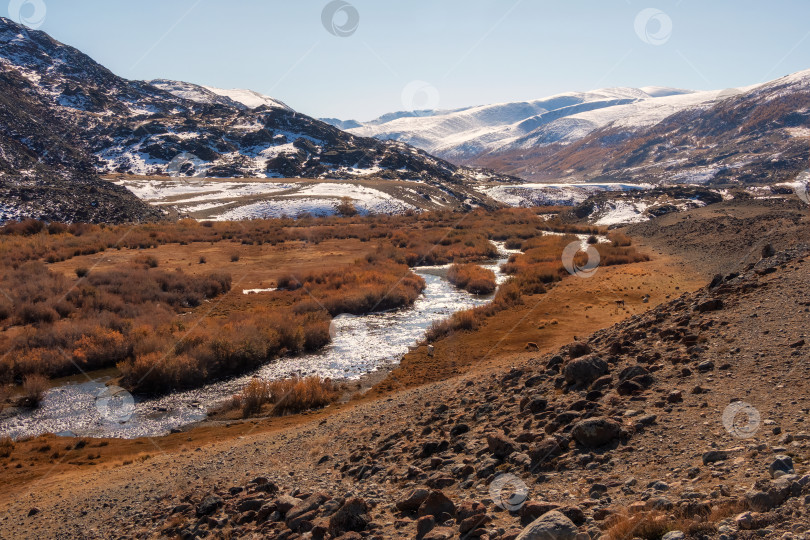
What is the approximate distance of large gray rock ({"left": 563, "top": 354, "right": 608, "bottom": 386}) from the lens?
31.5ft

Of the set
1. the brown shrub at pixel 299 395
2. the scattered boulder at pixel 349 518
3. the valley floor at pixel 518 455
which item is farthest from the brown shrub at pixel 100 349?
the scattered boulder at pixel 349 518

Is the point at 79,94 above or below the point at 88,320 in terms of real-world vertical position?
above

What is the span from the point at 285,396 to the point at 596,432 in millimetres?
11259

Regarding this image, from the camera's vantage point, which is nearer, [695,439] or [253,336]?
[695,439]

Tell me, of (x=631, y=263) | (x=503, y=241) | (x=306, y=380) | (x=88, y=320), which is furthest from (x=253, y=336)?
(x=503, y=241)

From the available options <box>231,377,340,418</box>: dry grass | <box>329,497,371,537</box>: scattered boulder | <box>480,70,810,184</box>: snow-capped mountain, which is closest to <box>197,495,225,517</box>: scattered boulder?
<box>329,497,371,537</box>: scattered boulder

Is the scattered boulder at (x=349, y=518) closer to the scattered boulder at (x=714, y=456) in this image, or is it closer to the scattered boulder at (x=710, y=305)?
the scattered boulder at (x=714, y=456)

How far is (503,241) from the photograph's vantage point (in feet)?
176

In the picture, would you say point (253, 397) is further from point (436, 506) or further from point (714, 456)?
point (714, 456)

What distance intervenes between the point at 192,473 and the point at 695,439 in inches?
365

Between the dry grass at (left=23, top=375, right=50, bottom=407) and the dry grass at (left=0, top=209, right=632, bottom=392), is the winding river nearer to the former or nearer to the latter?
the dry grass at (left=23, top=375, right=50, bottom=407)

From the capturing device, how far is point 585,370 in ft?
31.9

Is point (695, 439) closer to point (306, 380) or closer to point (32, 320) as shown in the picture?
point (306, 380)

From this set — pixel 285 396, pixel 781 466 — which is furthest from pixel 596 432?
pixel 285 396
